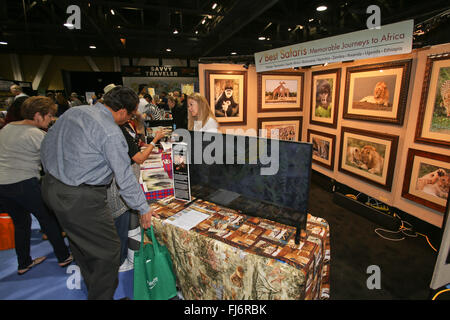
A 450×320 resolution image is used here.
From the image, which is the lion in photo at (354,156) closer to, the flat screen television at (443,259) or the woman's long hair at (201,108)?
the flat screen television at (443,259)

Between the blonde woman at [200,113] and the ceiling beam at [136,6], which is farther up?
the ceiling beam at [136,6]

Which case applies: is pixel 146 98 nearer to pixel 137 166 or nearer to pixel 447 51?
pixel 137 166

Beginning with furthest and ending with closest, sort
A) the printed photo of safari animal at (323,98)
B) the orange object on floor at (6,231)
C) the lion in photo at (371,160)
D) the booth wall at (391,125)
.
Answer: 1. the printed photo of safari animal at (323,98)
2. the lion in photo at (371,160)
3. the booth wall at (391,125)
4. the orange object on floor at (6,231)

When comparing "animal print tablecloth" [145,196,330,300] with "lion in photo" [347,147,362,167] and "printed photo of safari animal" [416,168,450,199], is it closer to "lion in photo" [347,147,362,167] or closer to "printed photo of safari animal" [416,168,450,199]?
"printed photo of safari animal" [416,168,450,199]

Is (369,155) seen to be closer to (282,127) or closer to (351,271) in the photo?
(282,127)

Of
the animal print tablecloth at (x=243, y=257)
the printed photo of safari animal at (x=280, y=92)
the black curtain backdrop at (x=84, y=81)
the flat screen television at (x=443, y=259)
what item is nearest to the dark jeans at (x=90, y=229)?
the animal print tablecloth at (x=243, y=257)

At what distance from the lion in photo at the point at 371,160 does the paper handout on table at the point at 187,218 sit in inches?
119

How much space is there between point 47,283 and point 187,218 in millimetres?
1685

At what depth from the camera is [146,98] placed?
6008 millimetres

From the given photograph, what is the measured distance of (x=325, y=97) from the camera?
174 inches

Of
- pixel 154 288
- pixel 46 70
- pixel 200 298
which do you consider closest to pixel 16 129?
pixel 154 288

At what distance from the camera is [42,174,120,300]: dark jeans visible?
1533 mm

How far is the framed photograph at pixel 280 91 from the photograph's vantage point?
4480mm

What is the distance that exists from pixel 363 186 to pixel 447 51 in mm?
2059
